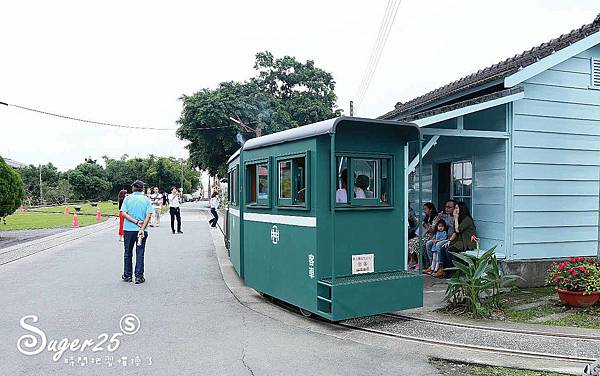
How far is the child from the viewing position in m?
9.06

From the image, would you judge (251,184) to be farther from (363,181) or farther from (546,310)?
(546,310)

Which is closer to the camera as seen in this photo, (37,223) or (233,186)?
(233,186)

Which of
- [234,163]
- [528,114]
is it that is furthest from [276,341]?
[528,114]

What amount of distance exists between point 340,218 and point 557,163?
4732 mm

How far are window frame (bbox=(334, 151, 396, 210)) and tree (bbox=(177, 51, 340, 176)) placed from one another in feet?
81.9

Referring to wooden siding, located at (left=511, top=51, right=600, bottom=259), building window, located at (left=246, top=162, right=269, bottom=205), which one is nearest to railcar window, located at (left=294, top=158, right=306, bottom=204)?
building window, located at (left=246, top=162, right=269, bottom=205)

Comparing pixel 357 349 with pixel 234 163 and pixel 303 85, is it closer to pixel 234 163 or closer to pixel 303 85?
pixel 234 163

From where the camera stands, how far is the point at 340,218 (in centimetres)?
596

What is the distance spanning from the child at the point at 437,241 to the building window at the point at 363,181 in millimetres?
3143

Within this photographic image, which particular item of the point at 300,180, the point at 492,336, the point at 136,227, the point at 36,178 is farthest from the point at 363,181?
the point at 36,178

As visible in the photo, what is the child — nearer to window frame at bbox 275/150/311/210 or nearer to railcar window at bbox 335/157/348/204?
railcar window at bbox 335/157/348/204

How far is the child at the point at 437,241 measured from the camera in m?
9.06

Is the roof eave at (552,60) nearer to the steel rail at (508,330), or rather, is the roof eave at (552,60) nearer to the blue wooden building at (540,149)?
the blue wooden building at (540,149)

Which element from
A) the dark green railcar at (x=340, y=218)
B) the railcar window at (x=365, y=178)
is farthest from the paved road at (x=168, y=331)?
the railcar window at (x=365, y=178)
